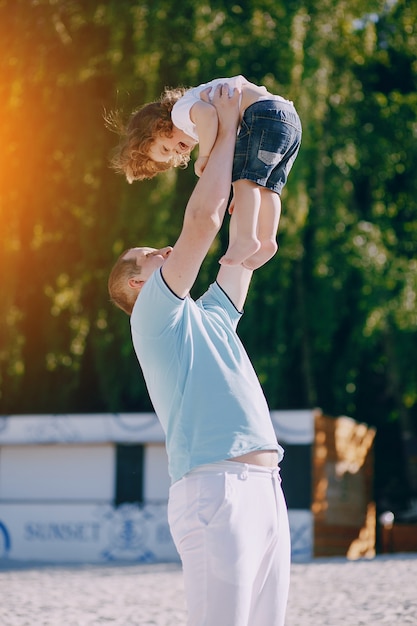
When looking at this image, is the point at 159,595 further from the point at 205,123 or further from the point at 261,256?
the point at 205,123

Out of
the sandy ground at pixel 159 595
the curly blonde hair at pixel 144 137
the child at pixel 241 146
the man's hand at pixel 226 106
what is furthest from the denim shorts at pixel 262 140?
the sandy ground at pixel 159 595

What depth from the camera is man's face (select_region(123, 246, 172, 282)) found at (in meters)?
3.05

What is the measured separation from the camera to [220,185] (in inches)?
108

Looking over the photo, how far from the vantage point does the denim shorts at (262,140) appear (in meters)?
3.23

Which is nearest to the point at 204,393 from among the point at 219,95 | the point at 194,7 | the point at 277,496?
the point at 277,496

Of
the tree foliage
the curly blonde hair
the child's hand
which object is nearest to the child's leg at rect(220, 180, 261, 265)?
the child's hand

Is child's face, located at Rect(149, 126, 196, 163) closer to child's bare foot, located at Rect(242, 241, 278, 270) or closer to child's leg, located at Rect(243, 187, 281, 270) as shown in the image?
child's leg, located at Rect(243, 187, 281, 270)

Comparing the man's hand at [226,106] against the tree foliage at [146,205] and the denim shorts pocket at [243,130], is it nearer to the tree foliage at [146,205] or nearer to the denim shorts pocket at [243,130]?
the denim shorts pocket at [243,130]

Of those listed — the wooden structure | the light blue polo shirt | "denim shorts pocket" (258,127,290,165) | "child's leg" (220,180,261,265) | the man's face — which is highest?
"denim shorts pocket" (258,127,290,165)

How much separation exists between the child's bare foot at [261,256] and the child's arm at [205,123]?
1.29ft

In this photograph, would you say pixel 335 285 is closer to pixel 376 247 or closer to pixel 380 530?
pixel 376 247

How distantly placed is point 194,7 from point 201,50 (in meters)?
0.75

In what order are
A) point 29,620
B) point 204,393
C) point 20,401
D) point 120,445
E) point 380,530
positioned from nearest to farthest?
point 204,393, point 29,620, point 120,445, point 20,401, point 380,530

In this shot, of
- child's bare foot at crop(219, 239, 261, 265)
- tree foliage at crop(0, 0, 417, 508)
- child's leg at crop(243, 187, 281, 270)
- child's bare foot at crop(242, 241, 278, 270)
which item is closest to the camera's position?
child's bare foot at crop(219, 239, 261, 265)
